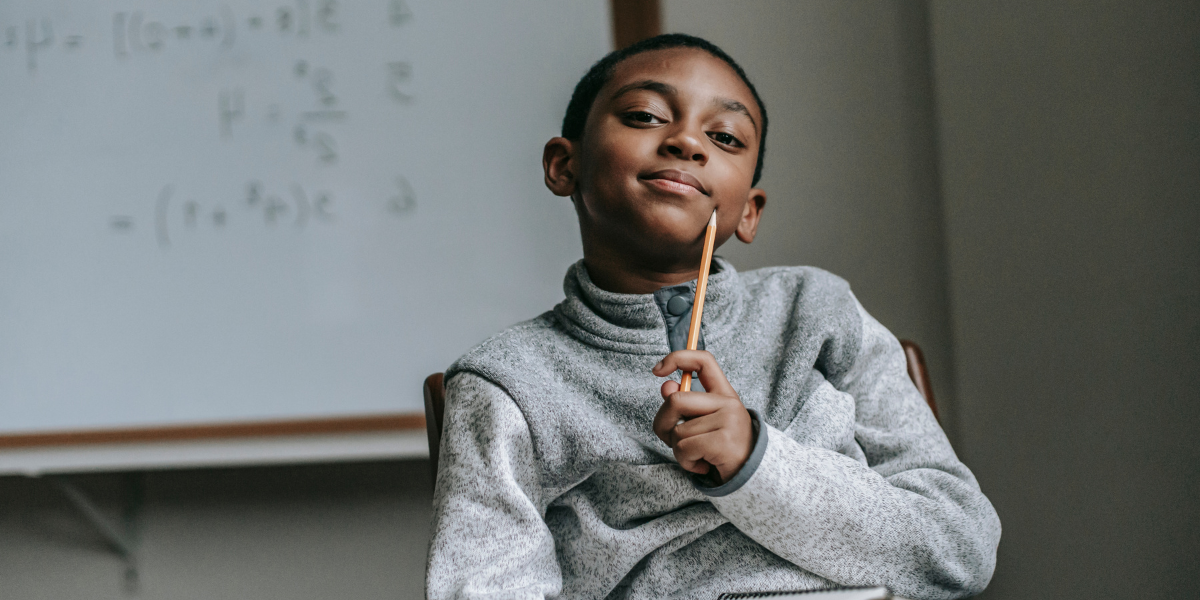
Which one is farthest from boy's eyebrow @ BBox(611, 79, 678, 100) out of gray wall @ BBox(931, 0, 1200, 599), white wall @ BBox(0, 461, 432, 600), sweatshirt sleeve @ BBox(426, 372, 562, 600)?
white wall @ BBox(0, 461, 432, 600)

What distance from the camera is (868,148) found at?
1.00m

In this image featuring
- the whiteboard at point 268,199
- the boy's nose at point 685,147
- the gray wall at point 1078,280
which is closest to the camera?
the boy's nose at point 685,147

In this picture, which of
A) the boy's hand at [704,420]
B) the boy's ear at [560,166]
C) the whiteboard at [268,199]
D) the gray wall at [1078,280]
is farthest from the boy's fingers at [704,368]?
the whiteboard at [268,199]

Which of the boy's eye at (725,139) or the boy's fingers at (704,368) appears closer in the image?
the boy's fingers at (704,368)

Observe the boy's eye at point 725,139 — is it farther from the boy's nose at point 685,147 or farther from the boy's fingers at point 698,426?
the boy's fingers at point 698,426

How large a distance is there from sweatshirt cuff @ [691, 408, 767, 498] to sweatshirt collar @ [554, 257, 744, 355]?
0.36ft

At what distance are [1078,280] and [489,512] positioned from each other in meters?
0.57

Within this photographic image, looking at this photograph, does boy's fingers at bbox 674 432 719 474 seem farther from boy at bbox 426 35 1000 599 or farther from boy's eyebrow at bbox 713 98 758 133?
boy's eyebrow at bbox 713 98 758 133

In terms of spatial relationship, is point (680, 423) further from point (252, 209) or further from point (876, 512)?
point (252, 209)

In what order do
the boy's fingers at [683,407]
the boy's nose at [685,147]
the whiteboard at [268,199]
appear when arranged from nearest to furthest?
the boy's fingers at [683,407] < the boy's nose at [685,147] < the whiteboard at [268,199]

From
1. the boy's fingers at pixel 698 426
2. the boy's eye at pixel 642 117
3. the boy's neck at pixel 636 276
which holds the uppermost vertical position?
the boy's eye at pixel 642 117

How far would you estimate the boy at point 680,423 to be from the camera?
0.48 m

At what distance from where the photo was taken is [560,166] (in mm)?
644

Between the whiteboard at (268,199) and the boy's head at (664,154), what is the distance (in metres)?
0.44
